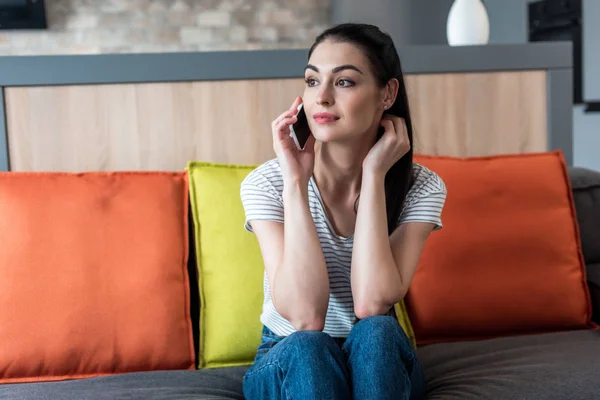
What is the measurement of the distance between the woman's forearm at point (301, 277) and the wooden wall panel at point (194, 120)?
2.43ft

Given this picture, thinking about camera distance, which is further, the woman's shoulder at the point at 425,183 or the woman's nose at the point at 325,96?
the woman's shoulder at the point at 425,183

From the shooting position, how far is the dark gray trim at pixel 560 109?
2.17 meters

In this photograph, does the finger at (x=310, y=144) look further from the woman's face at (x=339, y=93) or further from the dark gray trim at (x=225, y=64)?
the dark gray trim at (x=225, y=64)

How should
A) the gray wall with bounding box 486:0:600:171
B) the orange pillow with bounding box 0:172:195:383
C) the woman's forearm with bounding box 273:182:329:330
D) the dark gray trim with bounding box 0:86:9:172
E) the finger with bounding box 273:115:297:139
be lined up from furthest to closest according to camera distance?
1. the gray wall with bounding box 486:0:600:171
2. the dark gray trim with bounding box 0:86:9:172
3. the orange pillow with bounding box 0:172:195:383
4. the finger with bounding box 273:115:297:139
5. the woman's forearm with bounding box 273:182:329:330

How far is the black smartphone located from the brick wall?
2.86 m

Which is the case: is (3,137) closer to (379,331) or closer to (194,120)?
(194,120)

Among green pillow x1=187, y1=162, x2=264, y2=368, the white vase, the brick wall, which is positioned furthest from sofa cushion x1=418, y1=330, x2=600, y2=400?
the brick wall

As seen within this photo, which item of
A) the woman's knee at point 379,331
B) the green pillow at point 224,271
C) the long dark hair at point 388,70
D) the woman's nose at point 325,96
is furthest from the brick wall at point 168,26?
the woman's knee at point 379,331

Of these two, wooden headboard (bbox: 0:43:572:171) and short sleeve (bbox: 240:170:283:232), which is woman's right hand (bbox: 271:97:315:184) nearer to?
short sleeve (bbox: 240:170:283:232)

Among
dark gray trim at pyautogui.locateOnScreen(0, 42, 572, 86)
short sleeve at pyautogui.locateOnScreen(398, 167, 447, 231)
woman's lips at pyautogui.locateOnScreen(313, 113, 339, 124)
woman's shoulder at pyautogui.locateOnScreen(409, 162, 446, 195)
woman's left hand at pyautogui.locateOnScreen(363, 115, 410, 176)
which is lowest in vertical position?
short sleeve at pyautogui.locateOnScreen(398, 167, 447, 231)

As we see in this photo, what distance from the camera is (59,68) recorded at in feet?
6.26

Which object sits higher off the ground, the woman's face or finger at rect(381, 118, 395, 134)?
the woman's face

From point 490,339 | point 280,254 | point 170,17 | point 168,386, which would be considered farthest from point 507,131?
point 170,17

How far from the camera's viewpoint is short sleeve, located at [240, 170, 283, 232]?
1409 millimetres
